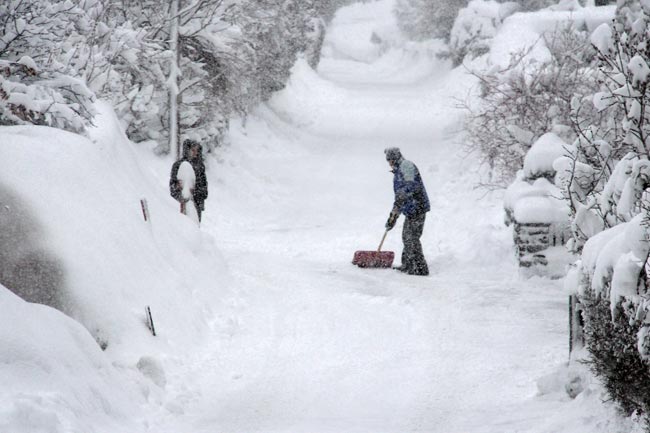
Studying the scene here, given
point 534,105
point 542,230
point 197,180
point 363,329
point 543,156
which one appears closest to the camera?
point 363,329

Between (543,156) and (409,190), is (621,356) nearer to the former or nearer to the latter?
(543,156)

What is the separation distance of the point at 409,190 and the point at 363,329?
3.66 meters

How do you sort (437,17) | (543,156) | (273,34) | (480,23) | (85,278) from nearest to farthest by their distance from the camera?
(85,278) → (543,156) → (273,34) → (480,23) → (437,17)

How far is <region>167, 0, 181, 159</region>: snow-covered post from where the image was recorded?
17.6m

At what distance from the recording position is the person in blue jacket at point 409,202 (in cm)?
1120

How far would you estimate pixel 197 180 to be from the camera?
1197 centimetres

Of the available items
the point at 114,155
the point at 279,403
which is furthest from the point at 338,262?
the point at 279,403

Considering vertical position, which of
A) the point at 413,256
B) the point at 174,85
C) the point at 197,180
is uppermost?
the point at 197,180

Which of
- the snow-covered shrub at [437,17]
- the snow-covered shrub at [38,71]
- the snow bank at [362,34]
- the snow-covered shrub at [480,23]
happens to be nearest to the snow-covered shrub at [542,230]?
the snow-covered shrub at [38,71]

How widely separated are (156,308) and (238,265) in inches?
178

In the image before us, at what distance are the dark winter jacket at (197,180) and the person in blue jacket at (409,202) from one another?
276 centimetres

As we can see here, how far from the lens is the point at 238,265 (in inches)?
454

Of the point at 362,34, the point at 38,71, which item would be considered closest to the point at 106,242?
the point at 38,71

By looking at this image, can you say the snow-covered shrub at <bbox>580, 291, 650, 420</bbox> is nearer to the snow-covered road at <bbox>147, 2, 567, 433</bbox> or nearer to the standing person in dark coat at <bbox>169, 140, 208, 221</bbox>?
the snow-covered road at <bbox>147, 2, 567, 433</bbox>
